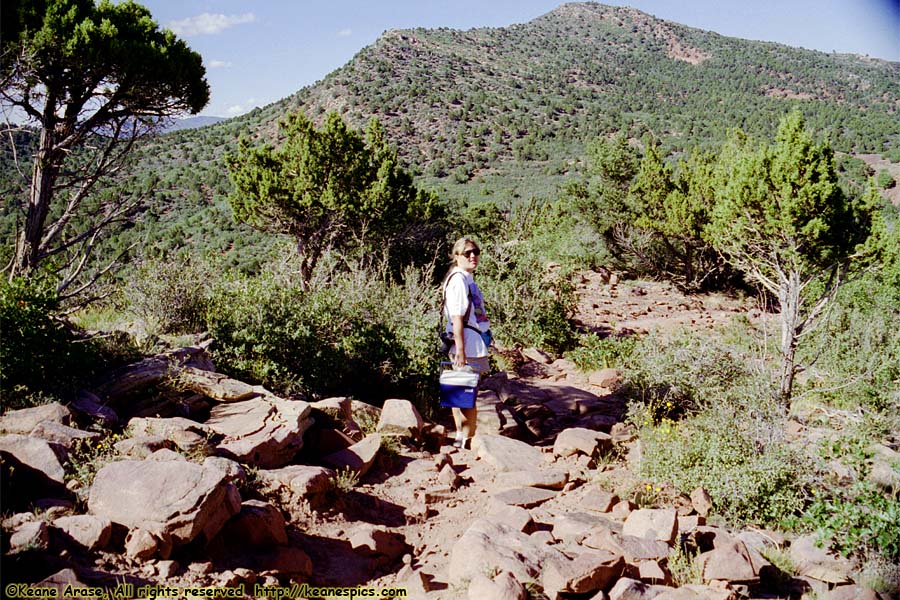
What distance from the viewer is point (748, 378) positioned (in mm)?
6113

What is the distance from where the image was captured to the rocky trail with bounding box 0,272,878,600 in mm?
2713

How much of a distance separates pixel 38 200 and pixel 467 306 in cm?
442

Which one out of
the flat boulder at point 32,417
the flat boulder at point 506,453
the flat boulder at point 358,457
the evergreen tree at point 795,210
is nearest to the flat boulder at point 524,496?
the flat boulder at point 506,453

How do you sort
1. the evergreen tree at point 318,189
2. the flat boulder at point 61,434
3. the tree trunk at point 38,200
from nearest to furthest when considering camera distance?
the flat boulder at point 61,434
the tree trunk at point 38,200
the evergreen tree at point 318,189

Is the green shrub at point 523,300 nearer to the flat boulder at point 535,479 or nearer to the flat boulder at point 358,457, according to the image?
the flat boulder at point 535,479

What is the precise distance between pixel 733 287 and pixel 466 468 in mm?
15485

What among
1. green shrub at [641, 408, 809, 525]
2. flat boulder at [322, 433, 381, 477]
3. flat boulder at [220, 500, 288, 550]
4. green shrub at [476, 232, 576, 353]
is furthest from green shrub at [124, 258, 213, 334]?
green shrub at [641, 408, 809, 525]

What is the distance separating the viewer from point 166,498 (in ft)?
9.24

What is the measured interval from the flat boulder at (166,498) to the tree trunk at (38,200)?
353cm

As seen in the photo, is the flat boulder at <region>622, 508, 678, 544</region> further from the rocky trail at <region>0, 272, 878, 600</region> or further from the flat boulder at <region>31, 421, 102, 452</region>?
the flat boulder at <region>31, 421, 102, 452</region>

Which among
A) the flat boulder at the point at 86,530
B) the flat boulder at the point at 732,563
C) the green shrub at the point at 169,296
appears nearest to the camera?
the flat boulder at the point at 86,530

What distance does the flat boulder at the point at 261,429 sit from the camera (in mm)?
3918

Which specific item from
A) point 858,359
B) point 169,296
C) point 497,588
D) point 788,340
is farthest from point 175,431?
point 858,359

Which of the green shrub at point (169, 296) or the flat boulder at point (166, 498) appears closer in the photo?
the flat boulder at point (166, 498)
